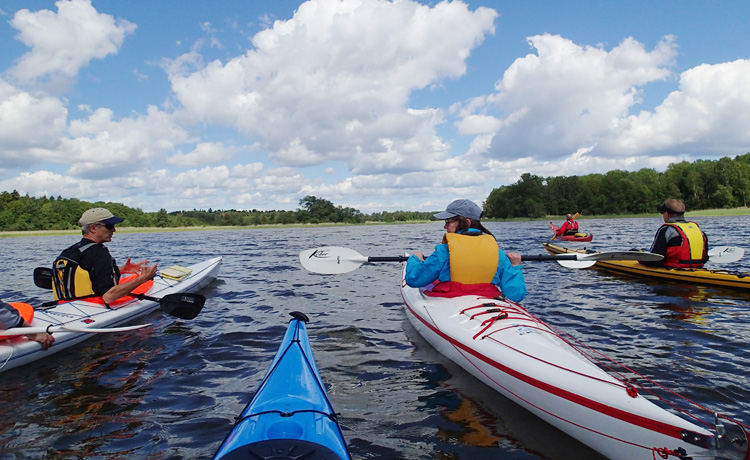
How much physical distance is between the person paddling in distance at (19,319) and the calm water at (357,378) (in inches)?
13.2

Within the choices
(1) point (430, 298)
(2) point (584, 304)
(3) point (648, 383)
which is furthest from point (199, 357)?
(2) point (584, 304)

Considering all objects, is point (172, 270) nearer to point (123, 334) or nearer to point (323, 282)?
point (123, 334)

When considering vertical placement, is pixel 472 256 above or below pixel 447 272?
above

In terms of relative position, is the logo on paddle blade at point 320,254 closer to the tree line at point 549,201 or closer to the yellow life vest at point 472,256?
the yellow life vest at point 472,256

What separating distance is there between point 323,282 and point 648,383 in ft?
27.0

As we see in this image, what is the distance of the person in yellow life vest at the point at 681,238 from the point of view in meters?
8.29

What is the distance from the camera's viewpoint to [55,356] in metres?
5.12

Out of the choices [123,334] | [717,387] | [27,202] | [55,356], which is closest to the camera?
[717,387]

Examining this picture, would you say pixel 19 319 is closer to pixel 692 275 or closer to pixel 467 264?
pixel 467 264

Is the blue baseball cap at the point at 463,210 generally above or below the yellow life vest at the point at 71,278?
above

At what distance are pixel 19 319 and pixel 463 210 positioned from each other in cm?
517

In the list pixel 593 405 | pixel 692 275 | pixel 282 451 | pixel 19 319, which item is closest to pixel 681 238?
pixel 692 275

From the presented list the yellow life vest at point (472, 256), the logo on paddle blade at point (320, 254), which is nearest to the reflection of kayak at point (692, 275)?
the yellow life vest at point (472, 256)

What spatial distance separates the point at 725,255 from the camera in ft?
31.1
